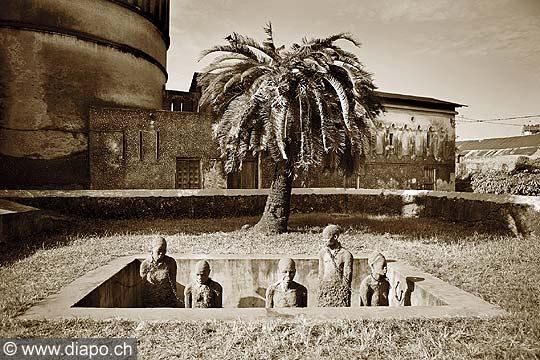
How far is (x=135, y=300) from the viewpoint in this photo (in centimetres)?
539

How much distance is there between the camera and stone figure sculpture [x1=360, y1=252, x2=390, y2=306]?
4.77m

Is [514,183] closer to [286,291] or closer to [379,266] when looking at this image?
[379,266]

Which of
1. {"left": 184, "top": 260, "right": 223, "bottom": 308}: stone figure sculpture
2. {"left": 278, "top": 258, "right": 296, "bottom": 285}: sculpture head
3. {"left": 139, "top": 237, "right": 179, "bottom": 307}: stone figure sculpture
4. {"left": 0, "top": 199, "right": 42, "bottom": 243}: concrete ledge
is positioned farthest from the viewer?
{"left": 0, "top": 199, "right": 42, "bottom": 243}: concrete ledge

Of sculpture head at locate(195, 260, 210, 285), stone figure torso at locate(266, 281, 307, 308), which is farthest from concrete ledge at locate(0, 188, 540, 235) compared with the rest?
sculpture head at locate(195, 260, 210, 285)

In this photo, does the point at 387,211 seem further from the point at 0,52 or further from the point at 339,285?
the point at 0,52

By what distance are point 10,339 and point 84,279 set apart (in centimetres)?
178

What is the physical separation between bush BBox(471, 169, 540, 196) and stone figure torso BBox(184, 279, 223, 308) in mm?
17108

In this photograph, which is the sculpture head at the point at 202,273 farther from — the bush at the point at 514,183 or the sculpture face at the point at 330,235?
the bush at the point at 514,183

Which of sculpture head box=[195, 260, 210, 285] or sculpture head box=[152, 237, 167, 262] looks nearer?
sculpture head box=[195, 260, 210, 285]

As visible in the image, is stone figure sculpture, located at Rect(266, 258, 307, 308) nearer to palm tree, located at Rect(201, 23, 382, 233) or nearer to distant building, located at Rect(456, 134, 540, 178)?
palm tree, located at Rect(201, 23, 382, 233)

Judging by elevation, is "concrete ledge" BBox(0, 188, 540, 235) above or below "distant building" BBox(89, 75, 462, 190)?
below

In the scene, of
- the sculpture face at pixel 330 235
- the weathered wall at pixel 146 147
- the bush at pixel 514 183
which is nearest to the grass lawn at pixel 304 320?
the sculpture face at pixel 330 235

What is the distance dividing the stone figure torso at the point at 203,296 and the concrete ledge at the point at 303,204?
28.4 ft

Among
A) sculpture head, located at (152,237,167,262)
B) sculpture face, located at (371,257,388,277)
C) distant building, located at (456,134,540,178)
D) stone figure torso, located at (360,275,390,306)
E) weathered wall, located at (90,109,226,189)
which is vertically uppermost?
distant building, located at (456,134,540,178)
